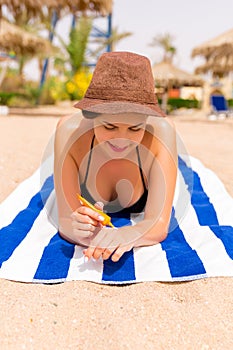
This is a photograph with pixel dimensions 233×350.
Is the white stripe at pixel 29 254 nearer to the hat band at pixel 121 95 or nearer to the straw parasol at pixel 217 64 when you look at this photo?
the hat band at pixel 121 95

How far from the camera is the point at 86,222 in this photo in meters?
1.58

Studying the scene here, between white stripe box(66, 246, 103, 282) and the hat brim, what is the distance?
65cm

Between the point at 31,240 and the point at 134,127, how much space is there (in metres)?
0.79

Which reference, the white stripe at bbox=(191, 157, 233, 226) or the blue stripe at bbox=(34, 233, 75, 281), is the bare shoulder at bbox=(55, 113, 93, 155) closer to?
the blue stripe at bbox=(34, 233, 75, 281)

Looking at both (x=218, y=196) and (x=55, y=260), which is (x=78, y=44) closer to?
(x=218, y=196)

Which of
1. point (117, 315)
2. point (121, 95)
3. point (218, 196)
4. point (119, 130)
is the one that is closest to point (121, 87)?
point (121, 95)

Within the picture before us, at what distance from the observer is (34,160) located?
4.06 m

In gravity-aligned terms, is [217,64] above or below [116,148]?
below

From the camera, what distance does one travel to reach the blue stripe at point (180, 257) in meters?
1.64

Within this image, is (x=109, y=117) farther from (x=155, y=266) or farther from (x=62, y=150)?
(x=155, y=266)

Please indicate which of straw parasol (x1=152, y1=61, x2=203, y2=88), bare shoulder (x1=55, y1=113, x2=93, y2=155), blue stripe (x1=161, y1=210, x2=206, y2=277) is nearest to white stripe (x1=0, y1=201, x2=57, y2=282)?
bare shoulder (x1=55, y1=113, x2=93, y2=155)

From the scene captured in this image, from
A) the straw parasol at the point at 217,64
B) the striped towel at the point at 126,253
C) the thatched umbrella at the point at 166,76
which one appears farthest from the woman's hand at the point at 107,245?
the thatched umbrella at the point at 166,76

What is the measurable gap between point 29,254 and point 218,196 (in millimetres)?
1370

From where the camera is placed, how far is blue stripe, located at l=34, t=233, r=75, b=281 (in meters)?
1.62
